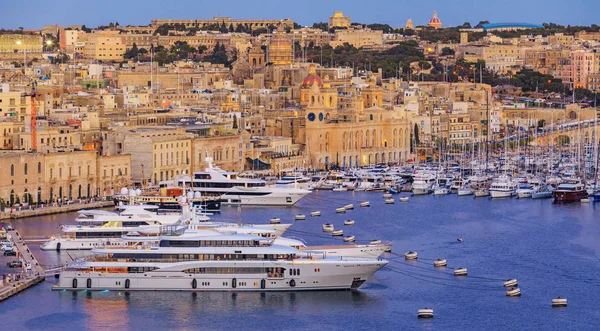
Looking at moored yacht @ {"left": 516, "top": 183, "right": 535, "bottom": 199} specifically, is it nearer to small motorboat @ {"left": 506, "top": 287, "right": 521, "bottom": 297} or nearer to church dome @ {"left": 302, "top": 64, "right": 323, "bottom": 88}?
church dome @ {"left": 302, "top": 64, "right": 323, "bottom": 88}

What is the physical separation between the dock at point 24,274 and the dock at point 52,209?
4923 mm

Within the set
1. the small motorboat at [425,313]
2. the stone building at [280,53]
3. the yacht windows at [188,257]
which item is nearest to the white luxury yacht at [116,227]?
the yacht windows at [188,257]

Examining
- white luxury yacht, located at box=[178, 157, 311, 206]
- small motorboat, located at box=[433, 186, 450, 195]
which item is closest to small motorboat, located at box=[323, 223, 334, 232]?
white luxury yacht, located at box=[178, 157, 311, 206]

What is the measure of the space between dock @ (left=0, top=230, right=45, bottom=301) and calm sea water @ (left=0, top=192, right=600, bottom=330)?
176 millimetres

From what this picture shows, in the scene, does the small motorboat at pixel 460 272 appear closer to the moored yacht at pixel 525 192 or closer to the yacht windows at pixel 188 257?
the yacht windows at pixel 188 257

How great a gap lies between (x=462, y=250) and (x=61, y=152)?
12.4 m

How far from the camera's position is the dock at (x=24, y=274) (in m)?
34.3

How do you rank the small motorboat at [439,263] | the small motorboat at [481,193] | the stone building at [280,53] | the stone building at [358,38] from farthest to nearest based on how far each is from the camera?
the stone building at [358,38] < the stone building at [280,53] < the small motorboat at [481,193] < the small motorboat at [439,263]

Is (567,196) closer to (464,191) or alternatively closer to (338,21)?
(464,191)

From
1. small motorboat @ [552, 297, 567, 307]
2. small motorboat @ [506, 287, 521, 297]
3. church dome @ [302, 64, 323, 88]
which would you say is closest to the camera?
small motorboat @ [552, 297, 567, 307]

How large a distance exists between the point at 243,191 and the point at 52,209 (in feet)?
18.6

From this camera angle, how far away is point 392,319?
3303 cm

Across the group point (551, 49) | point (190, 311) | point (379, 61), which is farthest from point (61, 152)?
point (551, 49)

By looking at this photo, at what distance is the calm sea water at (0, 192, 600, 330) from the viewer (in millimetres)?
32812
